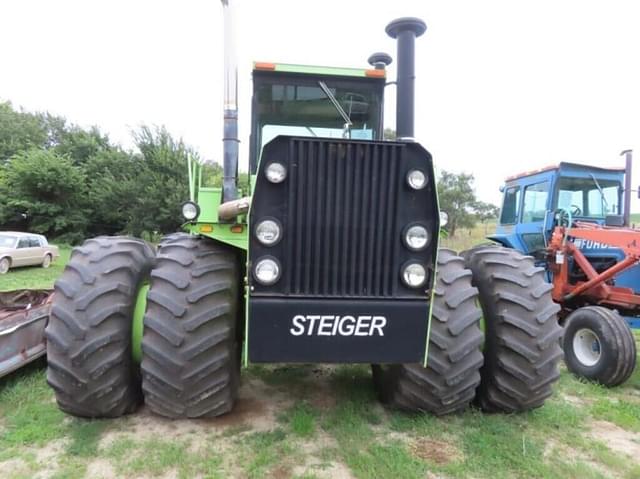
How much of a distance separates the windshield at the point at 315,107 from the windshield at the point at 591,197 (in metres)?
4.39

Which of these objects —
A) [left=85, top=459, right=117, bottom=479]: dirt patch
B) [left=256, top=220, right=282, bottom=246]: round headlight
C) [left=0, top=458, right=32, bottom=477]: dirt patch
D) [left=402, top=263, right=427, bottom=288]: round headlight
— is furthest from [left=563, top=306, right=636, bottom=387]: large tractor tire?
[left=0, top=458, right=32, bottom=477]: dirt patch

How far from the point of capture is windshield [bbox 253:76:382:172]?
3.93 m

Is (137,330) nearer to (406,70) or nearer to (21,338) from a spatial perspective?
(21,338)

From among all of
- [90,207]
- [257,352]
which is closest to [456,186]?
[90,207]

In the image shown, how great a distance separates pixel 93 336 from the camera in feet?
9.43

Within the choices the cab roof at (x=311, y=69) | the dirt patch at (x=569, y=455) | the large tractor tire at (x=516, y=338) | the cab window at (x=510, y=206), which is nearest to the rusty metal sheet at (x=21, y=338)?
the cab roof at (x=311, y=69)

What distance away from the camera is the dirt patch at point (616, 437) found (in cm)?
313

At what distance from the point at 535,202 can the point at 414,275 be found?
5.65m

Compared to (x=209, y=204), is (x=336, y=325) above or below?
below

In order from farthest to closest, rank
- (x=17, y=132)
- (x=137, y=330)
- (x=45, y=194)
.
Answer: (x=17, y=132)
(x=45, y=194)
(x=137, y=330)

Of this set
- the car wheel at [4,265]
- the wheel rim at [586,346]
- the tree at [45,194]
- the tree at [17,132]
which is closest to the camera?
the wheel rim at [586,346]

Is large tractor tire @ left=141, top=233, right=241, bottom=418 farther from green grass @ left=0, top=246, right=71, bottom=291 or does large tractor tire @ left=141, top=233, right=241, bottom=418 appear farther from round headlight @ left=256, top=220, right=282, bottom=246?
green grass @ left=0, top=246, right=71, bottom=291

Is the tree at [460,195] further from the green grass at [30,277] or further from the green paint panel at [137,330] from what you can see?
the green paint panel at [137,330]

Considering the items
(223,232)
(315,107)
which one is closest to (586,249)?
(315,107)
